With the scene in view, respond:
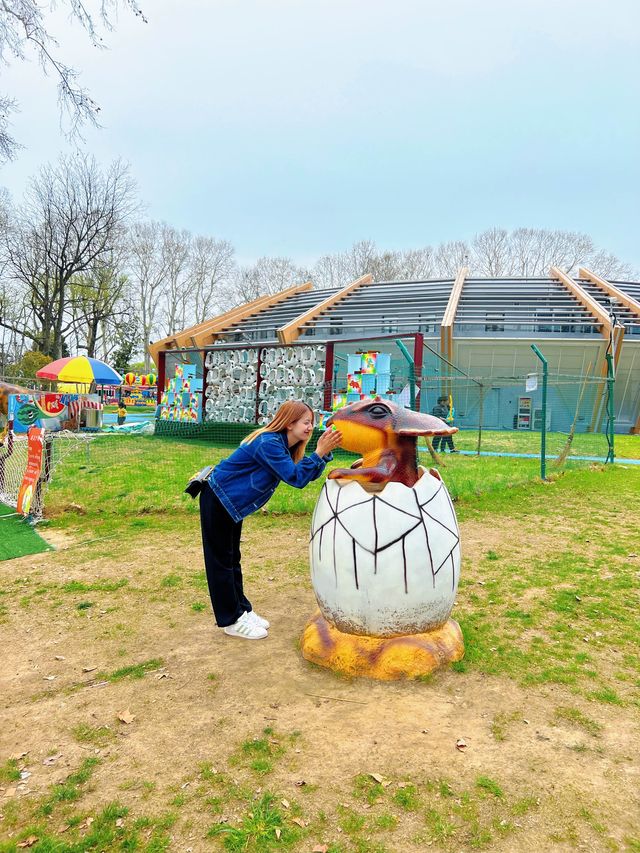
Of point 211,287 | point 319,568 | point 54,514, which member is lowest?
point 54,514

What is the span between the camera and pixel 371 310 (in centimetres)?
2472

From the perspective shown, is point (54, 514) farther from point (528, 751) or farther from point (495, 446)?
point (495, 446)

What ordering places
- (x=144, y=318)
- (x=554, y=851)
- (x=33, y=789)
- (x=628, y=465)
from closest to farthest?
(x=554, y=851) < (x=33, y=789) < (x=628, y=465) < (x=144, y=318)

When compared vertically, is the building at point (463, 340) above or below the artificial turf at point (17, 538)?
above

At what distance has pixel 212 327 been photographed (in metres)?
26.4

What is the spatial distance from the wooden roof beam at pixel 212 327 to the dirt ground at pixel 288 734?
19368 mm

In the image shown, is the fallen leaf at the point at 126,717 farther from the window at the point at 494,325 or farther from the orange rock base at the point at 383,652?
the window at the point at 494,325

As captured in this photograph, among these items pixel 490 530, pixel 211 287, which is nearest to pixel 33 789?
pixel 490 530

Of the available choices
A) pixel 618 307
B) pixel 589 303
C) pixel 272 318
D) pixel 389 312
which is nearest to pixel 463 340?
pixel 389 312

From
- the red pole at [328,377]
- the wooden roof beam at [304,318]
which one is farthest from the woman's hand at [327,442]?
the wooden roof beam at [304,318]

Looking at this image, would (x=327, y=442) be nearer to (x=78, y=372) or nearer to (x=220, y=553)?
(x=220, y=553)

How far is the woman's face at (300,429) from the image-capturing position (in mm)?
3271

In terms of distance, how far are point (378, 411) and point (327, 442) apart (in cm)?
36

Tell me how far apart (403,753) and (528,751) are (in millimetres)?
568
